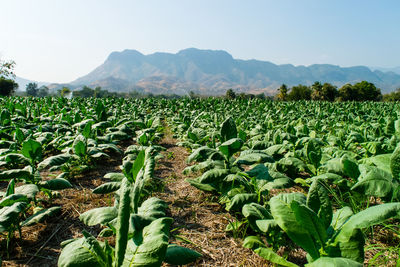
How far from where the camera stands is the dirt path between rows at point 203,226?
1.58 meters

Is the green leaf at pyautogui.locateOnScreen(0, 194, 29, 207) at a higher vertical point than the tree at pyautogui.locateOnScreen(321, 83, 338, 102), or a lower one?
lower

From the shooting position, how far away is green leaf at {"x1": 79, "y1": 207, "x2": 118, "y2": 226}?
4.86 feet

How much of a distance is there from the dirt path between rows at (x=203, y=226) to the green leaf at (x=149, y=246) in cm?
59

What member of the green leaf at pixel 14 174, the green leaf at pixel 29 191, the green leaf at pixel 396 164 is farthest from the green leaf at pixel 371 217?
the green leaf at pixel 14 174

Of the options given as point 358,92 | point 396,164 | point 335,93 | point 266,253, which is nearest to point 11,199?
point 266,253

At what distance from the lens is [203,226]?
6.45 ft

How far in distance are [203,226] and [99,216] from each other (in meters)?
0.86

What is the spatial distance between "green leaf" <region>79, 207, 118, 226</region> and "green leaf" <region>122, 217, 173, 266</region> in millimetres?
421

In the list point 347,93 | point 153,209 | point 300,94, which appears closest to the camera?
point 153,209

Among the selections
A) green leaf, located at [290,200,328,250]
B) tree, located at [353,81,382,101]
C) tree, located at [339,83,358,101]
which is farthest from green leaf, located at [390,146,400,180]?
tree, located at [353,81,382,101]

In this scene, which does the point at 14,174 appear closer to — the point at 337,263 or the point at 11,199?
the point at 11,199

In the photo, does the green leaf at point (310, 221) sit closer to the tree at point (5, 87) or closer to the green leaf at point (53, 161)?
the green leaf at point (53, 161)

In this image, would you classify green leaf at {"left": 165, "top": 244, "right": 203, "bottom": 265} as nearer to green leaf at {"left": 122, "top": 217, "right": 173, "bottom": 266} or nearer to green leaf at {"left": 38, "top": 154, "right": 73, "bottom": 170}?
green leaf at {"left": 122, "top": 217, "right": 173, "bottom": 266}

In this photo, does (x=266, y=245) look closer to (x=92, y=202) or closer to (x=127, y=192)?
(x=127, y=192)
